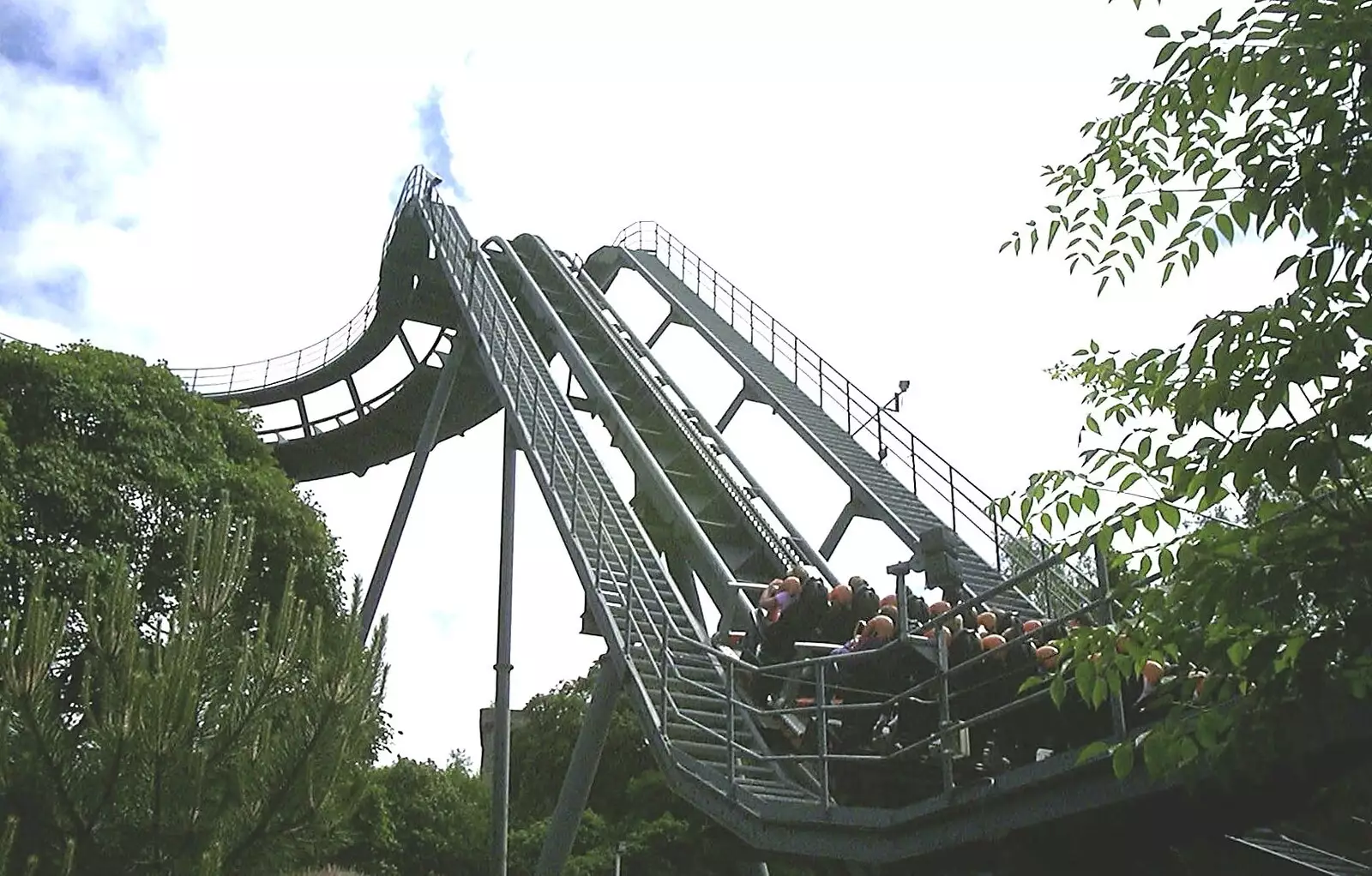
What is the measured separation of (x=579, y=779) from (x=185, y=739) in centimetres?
530

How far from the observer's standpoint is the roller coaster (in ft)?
22.8

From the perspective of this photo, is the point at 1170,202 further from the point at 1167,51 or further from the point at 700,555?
the point at 700,555

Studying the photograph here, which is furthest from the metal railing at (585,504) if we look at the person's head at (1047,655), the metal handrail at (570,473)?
the person's head at (1047,655)

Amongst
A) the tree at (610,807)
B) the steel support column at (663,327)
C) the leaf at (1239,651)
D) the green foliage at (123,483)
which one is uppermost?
the steel support column at (663,327)

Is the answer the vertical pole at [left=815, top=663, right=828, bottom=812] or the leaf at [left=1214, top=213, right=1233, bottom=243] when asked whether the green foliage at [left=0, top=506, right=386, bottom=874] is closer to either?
the vertical pole at [left=815, top=663, right=828, bottom=812]

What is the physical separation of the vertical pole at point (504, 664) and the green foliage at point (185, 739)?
5177mm

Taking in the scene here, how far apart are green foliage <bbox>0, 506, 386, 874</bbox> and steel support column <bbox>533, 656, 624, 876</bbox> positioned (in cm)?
349

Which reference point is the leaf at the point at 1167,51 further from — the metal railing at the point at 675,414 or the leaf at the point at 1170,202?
the metal railing at the point at 675,414

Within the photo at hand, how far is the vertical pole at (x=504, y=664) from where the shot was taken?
1472 cm

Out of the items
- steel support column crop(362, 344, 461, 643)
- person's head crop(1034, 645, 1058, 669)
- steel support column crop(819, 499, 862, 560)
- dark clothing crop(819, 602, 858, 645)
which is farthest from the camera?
steel support column crop(362, 344, 461, 643)

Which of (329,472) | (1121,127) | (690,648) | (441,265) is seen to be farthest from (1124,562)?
(329,472)

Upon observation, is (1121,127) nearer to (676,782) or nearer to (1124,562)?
(1124,562)

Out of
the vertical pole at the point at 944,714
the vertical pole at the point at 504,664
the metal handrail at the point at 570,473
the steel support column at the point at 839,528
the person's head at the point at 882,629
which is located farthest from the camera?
the vertical pole at the point at 504,664

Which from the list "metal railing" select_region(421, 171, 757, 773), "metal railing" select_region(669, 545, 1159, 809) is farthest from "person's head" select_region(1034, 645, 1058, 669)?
"metal railing" select_region(421, 171, 757, 773)
